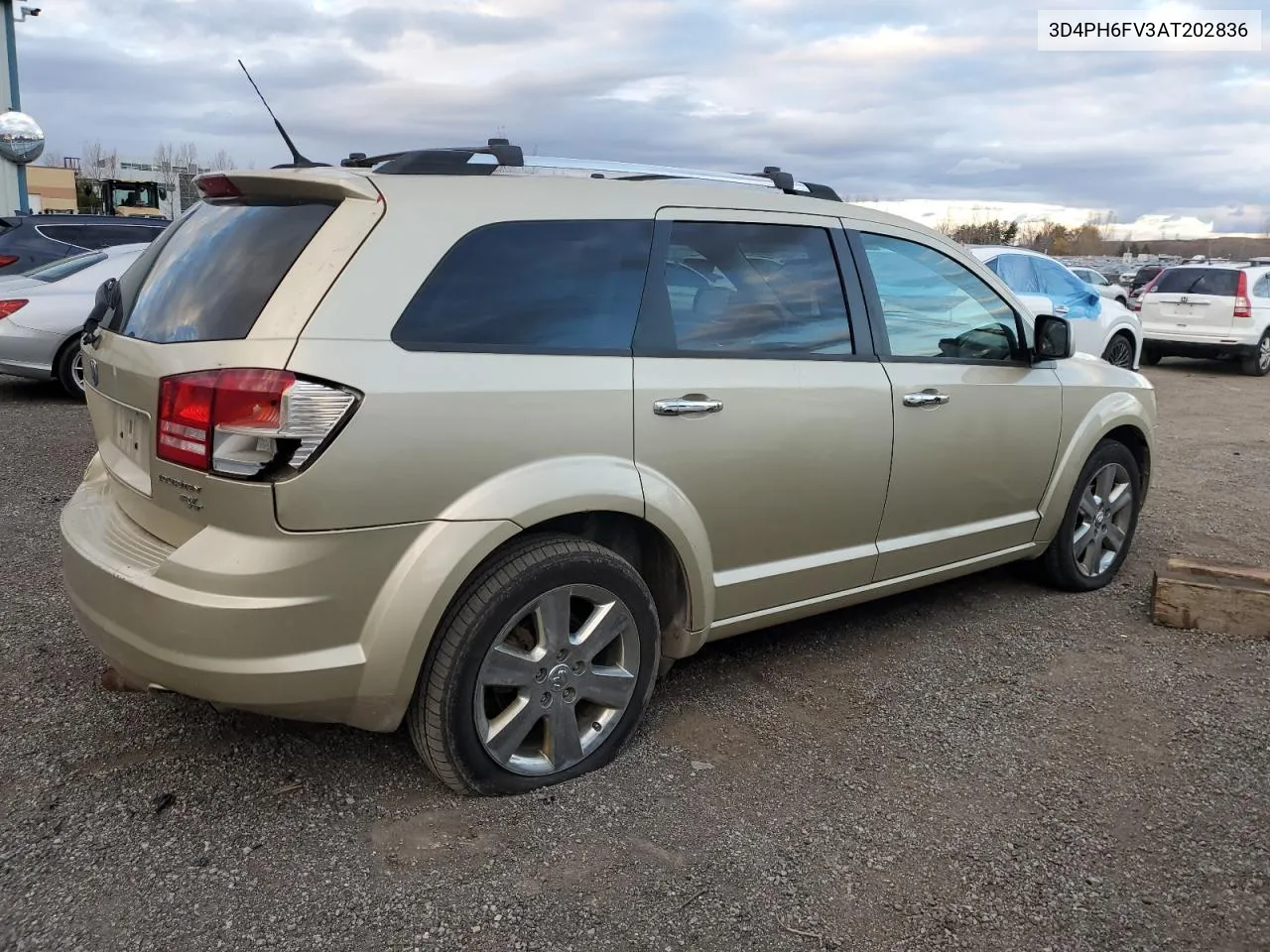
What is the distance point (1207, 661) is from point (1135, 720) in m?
0.80

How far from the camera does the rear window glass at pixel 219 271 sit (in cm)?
270

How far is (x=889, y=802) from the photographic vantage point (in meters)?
3.09

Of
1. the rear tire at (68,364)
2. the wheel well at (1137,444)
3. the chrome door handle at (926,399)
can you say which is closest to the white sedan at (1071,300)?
the wheel well at (1137,444)

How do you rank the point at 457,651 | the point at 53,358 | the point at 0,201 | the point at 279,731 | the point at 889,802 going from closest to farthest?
1. the point at 457,651
2. the point at 889,802
3. the point at 279,731
4. the point at 53,358
5. the point at 0,201

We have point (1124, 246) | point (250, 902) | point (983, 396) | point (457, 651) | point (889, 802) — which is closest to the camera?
point (250, 902)

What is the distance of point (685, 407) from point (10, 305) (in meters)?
8.42

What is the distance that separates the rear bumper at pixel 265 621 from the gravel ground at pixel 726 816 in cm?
43

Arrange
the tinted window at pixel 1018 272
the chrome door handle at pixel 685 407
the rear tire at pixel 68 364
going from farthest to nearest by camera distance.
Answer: the tinted window at pixel 1018 272 → the rear tire at pixel 68 364 → the chrome door handle at pixel 685 407

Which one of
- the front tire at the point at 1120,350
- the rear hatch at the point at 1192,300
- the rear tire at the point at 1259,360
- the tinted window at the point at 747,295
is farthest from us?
the rear tire at the point at 1259,360

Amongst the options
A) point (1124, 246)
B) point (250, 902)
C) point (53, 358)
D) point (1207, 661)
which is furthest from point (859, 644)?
point (1124, 246)

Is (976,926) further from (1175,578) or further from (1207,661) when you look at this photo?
(1175,578)

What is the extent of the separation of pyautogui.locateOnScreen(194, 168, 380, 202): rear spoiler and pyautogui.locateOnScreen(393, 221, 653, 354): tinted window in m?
0.30

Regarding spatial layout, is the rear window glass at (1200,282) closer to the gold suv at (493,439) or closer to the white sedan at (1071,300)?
the white sedan at (1071,300)

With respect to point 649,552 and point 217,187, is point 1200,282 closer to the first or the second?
point 649,552
